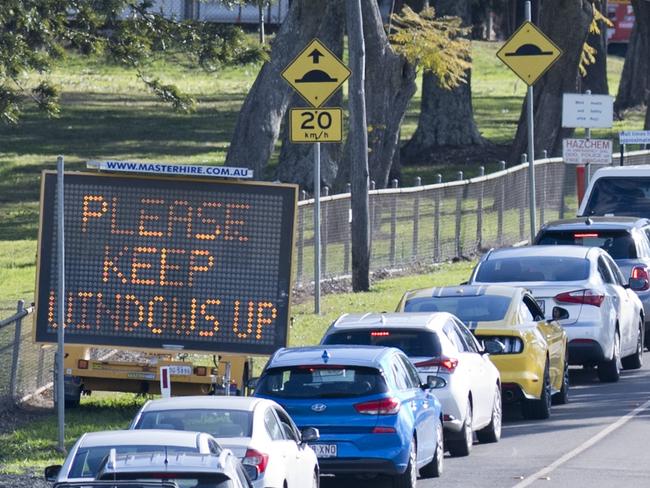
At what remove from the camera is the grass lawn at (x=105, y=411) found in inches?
567

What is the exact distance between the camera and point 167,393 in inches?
543

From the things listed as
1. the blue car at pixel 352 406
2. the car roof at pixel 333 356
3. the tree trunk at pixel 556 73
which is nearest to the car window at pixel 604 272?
the car roof at pixel 333 356

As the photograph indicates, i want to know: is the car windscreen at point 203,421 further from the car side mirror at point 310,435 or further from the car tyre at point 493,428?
the car tyre at point 493,428

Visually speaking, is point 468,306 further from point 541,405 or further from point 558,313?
point 558,313

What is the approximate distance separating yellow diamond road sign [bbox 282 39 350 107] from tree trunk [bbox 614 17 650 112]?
136ft

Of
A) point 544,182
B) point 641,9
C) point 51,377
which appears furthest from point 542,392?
point 641,9

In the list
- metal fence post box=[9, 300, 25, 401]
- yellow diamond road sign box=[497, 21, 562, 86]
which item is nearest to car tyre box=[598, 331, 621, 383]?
yellow diamond road sign box=[497, 21, 562, 86]

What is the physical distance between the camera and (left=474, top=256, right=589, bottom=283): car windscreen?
19766mm

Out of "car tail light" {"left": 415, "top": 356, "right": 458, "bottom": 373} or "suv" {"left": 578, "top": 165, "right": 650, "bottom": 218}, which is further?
"suv" {"left": 578, "top": 165, "right": 650, "bottom": 218}

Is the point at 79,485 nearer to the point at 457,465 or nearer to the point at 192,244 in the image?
the point at 457,465

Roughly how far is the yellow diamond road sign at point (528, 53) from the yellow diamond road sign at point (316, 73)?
401cm

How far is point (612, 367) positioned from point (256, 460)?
10.4 m

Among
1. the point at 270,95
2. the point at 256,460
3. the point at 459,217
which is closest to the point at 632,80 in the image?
the point at 459,217

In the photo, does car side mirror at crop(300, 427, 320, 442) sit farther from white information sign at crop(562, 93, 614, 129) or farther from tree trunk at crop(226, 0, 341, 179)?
white information sign at crop(562, 93, 614, 129)
